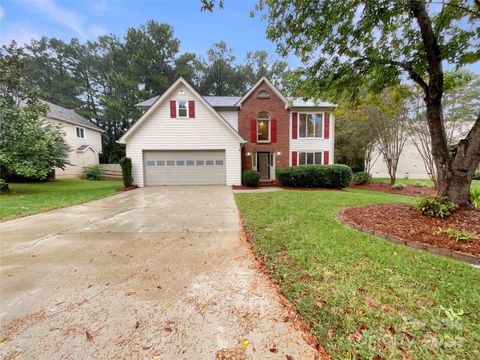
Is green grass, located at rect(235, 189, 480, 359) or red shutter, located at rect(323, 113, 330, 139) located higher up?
red shutter, located at rect(323, 113, 330, 139)

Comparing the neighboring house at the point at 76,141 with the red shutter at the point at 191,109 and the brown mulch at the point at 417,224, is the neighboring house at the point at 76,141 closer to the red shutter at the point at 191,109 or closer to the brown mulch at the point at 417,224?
the red shutter at the point at 191,109

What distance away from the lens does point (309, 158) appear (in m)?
15.4

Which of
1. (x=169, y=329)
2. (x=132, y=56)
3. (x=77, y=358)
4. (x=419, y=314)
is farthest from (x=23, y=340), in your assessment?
(x=132, y=56)

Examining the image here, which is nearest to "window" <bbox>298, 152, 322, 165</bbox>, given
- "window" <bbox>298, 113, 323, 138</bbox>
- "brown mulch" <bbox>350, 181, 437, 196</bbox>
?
"window" <bbox>298, 113, 323, 138</bbox>

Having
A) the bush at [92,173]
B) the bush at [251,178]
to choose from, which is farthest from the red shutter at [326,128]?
the bush at [92,173]

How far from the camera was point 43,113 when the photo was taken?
477 inches

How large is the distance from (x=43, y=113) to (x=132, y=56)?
17668mm

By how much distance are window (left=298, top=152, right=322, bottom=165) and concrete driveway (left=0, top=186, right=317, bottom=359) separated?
1215cm

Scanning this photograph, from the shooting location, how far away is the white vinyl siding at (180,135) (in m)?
12.3

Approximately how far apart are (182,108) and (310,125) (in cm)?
916

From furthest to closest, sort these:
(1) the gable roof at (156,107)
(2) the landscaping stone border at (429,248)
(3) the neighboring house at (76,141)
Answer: (3) the neighboring house at (76,141)
(1) the gable roof at (156,107)
(2) the landscaping stone border at (429,248)

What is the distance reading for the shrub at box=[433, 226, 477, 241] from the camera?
351 centimetres

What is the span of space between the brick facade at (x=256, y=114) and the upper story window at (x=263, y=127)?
0.30 m

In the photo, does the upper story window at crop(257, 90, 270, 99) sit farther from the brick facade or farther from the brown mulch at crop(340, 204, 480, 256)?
the brown mulch at crop(340, 204, 480, 256)
